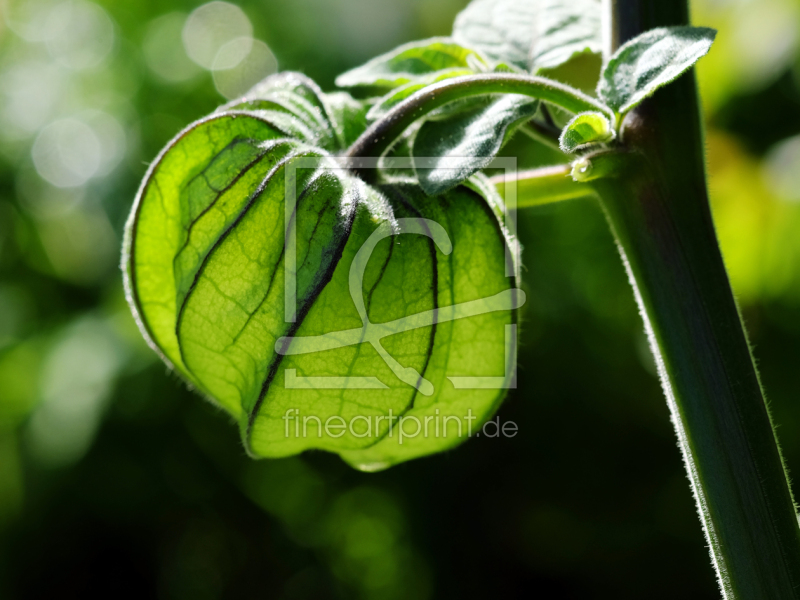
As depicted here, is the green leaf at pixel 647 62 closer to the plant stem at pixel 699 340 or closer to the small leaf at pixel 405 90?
the plant stem at pixel 699 340

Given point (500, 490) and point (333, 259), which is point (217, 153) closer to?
point (333, 259)

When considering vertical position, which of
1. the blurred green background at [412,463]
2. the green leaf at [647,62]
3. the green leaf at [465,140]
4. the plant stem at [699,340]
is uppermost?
the green leaf at [647,62]

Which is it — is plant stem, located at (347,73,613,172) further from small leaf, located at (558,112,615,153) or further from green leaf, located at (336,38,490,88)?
green leaf, located at (336,38,490,88)

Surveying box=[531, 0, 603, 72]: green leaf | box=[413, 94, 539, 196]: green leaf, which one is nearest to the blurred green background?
box=[531, 0, 603, 72]: green leaf

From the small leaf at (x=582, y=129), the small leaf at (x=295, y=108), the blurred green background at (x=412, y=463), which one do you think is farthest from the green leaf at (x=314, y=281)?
the blurred green background at (x=412, y=463)

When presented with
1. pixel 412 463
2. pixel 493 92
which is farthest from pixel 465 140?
pixel 412 463

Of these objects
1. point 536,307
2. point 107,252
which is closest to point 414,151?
point 536,307

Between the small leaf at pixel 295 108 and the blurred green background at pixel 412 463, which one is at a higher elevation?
the small leaf at pixel 295 108
